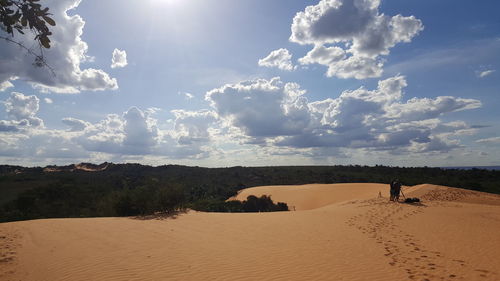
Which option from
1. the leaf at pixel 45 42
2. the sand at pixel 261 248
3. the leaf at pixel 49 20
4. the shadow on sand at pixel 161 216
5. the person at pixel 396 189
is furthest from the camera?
the person at pixel 396 189

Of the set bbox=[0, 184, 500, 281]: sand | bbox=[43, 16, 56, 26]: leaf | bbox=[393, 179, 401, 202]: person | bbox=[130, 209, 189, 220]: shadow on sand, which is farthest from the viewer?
bbox=[393, 179, 401, 202]: person

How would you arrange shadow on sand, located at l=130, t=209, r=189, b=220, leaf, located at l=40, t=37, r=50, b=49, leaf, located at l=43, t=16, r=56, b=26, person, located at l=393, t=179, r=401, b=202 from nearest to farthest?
leaf, located at l=43, t=16, r=56, b=26
leaf, located at l=40, t=37, r=50, b=49
shadow on sand, located at l=130, t=209, r=189, b=220
person, located at l=393, t=179, r=401, b=202

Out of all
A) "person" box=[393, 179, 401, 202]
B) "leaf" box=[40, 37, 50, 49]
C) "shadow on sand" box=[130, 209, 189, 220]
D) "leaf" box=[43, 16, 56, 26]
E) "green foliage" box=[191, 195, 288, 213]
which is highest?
"leaf" box=[43, 16, 56, 26]

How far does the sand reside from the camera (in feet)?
23.3

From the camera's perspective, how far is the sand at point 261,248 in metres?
7.10

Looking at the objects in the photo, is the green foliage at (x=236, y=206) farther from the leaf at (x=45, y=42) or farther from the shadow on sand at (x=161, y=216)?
the leaf at (x=45, y=42)

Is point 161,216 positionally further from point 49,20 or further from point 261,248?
point 49,20

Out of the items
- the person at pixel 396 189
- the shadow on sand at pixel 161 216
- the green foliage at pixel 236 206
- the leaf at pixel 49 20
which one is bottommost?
the green foliage at pixel 236 206

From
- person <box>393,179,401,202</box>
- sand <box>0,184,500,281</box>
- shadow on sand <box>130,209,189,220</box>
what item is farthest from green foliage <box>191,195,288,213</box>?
person <box>393,179,401,202</box>

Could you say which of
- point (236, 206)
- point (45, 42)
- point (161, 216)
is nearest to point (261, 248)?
point (45, 42)

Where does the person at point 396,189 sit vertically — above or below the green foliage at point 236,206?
above

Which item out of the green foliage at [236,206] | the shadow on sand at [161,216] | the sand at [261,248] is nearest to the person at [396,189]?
the sand at [261,248]

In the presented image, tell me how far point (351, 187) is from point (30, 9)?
35608 millimetres

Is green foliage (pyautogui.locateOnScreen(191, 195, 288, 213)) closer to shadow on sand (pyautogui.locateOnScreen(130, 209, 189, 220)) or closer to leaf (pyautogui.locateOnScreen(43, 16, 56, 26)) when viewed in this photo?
shadow on sand (pyautogui.locateOnScreen(130, 209, 189, 220))
